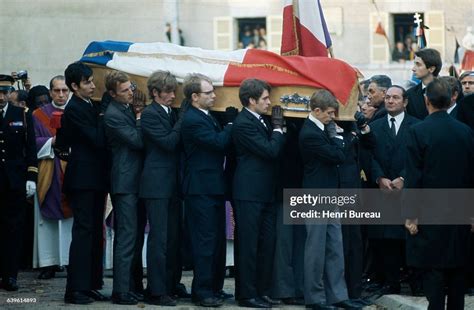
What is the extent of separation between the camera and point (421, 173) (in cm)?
1030

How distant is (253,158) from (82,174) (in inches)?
61.2

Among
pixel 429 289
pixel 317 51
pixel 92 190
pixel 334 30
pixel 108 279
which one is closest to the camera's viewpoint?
pixel 429 289

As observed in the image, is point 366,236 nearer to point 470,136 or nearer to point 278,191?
point 278,191

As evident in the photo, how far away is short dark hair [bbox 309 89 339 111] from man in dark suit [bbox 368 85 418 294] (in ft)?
3.98

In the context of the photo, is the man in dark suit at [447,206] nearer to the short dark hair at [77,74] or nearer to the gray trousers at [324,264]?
the gray trousers at [324,264]

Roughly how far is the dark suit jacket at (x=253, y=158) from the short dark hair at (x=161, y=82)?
688 mm

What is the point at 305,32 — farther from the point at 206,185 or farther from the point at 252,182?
the point at 206,185

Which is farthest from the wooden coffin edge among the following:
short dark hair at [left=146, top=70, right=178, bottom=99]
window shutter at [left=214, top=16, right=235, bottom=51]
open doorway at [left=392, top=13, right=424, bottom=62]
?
window shutter at [left=214, top=16, right=235, bottom=51]

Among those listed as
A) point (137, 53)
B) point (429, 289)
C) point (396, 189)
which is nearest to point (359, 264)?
point (396, 189)

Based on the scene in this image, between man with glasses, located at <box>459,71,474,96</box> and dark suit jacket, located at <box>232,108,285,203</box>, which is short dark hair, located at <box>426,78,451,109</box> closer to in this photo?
dark suit jacket, located at <box>232,108,285,203</box>

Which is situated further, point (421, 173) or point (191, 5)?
point (191, 5)

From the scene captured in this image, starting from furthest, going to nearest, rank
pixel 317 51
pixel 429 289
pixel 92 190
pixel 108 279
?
pixel 108 279
pixel 317 51
pixel 92 190
pixel 429 289

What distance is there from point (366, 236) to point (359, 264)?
1.01 meters

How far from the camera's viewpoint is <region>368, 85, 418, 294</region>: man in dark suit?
12.5 meters
